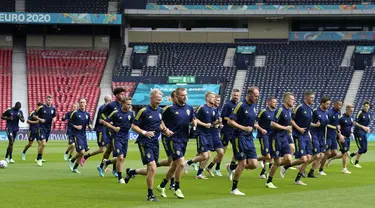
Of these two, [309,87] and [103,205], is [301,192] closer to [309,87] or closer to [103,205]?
[103,205]

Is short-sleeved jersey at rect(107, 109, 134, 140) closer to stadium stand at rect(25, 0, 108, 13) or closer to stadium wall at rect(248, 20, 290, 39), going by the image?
stadium stand at rect(25, 0, 108, 13)

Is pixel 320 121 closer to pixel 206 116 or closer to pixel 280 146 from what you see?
pixel 280 146

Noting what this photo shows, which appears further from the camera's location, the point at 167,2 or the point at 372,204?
the point at 167,2

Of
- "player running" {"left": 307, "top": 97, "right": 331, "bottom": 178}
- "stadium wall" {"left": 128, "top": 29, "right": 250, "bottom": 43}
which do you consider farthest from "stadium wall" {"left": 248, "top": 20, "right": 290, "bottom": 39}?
"player running" {"left": 307, "top": 97, "right": 331, "bottom": 178}

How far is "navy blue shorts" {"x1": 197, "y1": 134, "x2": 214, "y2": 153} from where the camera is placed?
21.6m

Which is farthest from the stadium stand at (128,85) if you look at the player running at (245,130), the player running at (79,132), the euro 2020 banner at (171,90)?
the player running at (245,130)

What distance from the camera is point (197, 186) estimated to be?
64.6 feet

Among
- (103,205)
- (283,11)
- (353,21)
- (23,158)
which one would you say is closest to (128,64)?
(283,11)

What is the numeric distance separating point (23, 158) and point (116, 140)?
11110mm

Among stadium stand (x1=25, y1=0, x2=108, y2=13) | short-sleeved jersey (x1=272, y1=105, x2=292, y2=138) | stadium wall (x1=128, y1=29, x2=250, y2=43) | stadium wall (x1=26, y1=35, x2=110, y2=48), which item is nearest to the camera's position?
short-sleeved jersey (x1=272, y1=105, x2=292, y2=138)

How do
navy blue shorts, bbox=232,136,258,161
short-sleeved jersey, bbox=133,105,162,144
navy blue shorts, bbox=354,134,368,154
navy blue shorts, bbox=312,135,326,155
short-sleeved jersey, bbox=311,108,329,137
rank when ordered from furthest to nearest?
navy blue shorts, bbox=354,134,368,154 → short-sleeved jersey, bbox=311,108,329,137 → navy blue shorts, bbox=312,135,326,155 → navy blue shorts, bbox=232,136,258,161 → short-sleeved jersey, bbox=133,105,162,144

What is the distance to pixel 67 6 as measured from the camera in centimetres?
7181

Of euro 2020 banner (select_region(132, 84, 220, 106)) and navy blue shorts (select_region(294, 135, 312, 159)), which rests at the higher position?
euro 2020 banner (select_region(132, 84, 220, 106))

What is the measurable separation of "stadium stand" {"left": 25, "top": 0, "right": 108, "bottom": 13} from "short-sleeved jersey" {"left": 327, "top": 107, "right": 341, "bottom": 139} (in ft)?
162
